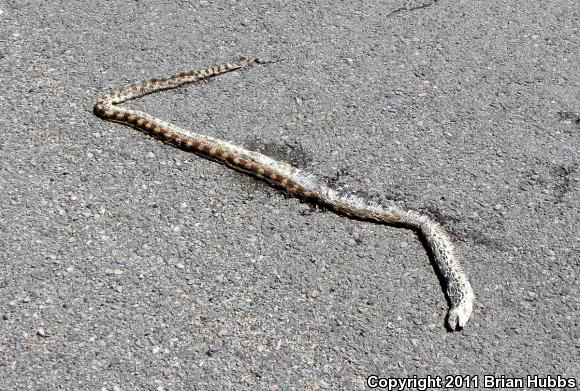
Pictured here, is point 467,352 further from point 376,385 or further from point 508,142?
point 508,142

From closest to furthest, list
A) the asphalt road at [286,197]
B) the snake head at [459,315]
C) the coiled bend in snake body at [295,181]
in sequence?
the asphalt road at [286,197] < the snake head at [459,315] < the coiled bend in snake body at [295,181]

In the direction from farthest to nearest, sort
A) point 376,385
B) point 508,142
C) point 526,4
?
point 526,4 < point 508,142 < point 376,385

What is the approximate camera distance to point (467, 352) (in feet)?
→ 14.0

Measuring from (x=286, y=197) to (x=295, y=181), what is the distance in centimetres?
12

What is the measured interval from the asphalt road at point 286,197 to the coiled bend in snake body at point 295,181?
68 mm

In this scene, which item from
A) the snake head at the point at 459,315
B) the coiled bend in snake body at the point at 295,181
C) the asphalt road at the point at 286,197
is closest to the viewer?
the asphalt road at the point at 286,197

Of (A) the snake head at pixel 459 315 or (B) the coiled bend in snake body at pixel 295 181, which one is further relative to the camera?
(B) the coiled bend in snake body at pixel 295 181

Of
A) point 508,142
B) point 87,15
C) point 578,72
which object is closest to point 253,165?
point 508,142

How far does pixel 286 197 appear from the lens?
5164 mm

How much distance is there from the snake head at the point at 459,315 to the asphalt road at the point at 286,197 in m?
0.05

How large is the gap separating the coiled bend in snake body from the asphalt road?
68 millimetres

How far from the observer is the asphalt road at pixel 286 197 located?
426cm

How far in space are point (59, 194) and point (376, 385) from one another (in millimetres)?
2114

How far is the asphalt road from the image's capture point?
14.0 ft
